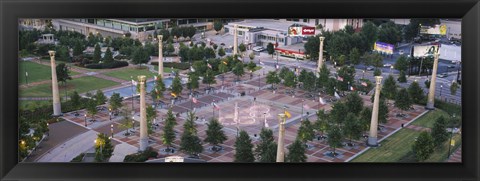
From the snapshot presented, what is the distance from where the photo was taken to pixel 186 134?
306 inches

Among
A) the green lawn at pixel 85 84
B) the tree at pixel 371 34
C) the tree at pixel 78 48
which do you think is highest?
the tree at pixel 371 34

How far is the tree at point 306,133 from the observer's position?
8312 mm

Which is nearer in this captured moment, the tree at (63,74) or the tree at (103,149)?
the tree at (103,149)

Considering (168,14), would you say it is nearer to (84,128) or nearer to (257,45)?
(84,128)

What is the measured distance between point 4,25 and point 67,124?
20.4 ft

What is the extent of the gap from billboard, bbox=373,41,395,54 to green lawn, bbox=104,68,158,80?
20.3ft

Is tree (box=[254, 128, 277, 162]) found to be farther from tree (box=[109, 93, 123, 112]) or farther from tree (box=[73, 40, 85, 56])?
tree (box=[73, 40, 85, 56])

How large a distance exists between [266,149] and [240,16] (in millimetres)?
4414

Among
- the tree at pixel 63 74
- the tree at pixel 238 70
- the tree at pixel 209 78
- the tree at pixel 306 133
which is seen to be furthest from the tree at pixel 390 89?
the tree at pixel 63 74

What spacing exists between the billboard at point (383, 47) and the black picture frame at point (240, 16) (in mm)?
11690

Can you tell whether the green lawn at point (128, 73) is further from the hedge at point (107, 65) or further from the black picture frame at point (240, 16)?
the black picture frame at point (240, 16)

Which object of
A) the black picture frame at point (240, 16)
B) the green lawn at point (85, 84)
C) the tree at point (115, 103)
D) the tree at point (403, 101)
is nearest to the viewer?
the black picture frame at point (240, 16)

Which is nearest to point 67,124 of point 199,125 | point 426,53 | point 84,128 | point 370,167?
point 84,128

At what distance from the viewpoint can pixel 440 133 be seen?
8.02 metres
